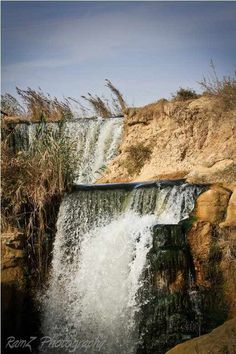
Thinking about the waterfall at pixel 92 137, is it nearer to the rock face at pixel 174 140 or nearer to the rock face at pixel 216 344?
the rock face at pixel 174 140

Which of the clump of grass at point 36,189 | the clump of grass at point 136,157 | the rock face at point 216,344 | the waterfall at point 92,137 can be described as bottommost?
the rock face at point 216,344

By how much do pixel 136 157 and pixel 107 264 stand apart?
19.1 feet

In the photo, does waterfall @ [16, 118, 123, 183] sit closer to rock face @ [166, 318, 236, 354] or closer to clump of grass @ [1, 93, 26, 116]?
clump of grass @ [1, 93, 26, 116]

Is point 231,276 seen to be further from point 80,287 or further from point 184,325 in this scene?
point 80,287

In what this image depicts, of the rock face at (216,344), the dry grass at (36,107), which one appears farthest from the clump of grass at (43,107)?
the rock face at (216,344)

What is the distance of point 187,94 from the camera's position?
44.0 feet

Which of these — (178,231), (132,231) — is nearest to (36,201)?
(132,231)

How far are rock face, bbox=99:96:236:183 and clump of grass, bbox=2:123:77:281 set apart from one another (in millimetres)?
3323

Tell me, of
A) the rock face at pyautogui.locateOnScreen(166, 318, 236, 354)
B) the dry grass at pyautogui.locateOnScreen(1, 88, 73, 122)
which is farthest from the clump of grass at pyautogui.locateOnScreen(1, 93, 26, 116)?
the rock face at pyautogui.locateOnScreen(166, 318, 236, 354)

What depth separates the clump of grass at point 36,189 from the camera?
8.38 meters

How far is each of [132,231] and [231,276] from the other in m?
1.80

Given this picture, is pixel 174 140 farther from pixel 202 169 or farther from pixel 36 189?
pixel 36 189

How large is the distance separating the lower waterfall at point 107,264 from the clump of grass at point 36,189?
0.25 metres

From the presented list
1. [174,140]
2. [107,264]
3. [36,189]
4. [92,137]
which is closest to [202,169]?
[174,140]
